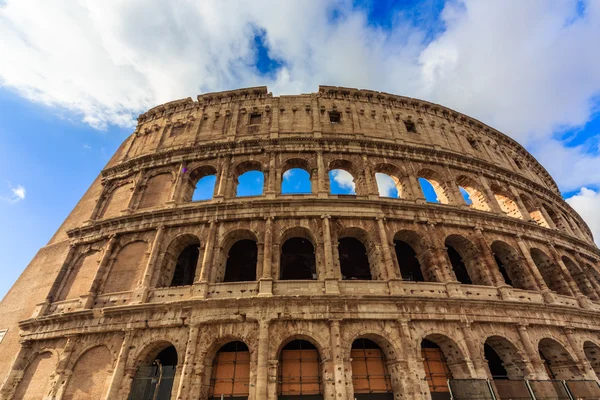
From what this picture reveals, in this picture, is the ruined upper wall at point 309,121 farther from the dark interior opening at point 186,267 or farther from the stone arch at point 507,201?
the dark interior opening at point 186,267

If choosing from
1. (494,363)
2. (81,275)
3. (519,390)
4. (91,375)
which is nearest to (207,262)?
(91,375)

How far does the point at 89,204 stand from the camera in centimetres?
1756

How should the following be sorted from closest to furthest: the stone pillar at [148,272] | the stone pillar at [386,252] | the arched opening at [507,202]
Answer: the stone pillar at [148,272] → the stone pillar at [386,252] → the arched opening at [507,202]

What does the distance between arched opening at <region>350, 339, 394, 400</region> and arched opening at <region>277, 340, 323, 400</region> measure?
1.41 metres

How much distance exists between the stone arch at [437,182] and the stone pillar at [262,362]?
1198 cm

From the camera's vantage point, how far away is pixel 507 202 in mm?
18547

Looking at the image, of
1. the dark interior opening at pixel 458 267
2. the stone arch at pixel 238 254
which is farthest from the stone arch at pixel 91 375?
the dark interior opening at pixel 458 267

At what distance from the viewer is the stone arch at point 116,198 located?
1594 centimetres

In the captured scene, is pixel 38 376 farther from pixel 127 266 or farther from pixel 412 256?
pixel 412 256

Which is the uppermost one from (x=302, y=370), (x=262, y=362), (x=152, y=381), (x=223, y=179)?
(x=223, y=179)

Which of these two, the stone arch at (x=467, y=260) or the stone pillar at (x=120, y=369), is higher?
the stone arch at (x=467, y=260)

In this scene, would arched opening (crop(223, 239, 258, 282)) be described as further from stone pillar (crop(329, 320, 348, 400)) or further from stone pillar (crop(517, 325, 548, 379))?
stone pillar (crop(517, 325, 548, 379))

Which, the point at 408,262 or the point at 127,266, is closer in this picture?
the point at 127,266

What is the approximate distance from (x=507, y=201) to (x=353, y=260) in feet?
38.6
